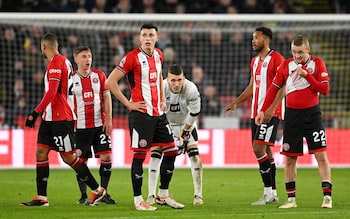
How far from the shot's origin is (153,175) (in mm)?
11820

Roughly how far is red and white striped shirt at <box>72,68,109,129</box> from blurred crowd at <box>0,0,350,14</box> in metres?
9.51

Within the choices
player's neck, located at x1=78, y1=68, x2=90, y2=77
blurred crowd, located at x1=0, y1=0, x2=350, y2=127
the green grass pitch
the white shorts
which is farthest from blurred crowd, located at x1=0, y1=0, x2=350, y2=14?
the white shorts

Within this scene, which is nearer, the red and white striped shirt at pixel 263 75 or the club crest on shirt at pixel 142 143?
the club crest on shirt at pixel 142 143

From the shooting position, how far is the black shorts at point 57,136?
11359 millimetres

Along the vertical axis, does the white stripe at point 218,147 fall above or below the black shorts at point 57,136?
below

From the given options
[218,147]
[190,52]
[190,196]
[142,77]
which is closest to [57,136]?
[142,77]

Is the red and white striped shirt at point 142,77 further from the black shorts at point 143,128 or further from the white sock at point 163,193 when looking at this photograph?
the white sock at point 163,193

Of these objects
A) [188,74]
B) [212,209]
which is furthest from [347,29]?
[212,209]

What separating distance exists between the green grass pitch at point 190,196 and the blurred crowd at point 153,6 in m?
5.55

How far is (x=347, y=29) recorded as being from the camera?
69.4 ft

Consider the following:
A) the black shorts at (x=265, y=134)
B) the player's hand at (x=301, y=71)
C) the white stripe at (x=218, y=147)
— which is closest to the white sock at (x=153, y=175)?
the black shorts at (x=265, y=134)

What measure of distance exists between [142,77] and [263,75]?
1830 mm

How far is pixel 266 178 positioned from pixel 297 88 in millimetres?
1566

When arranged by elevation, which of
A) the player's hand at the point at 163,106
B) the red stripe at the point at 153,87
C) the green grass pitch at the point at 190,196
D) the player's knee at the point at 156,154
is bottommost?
the green grass pitch at the point at 190,196
